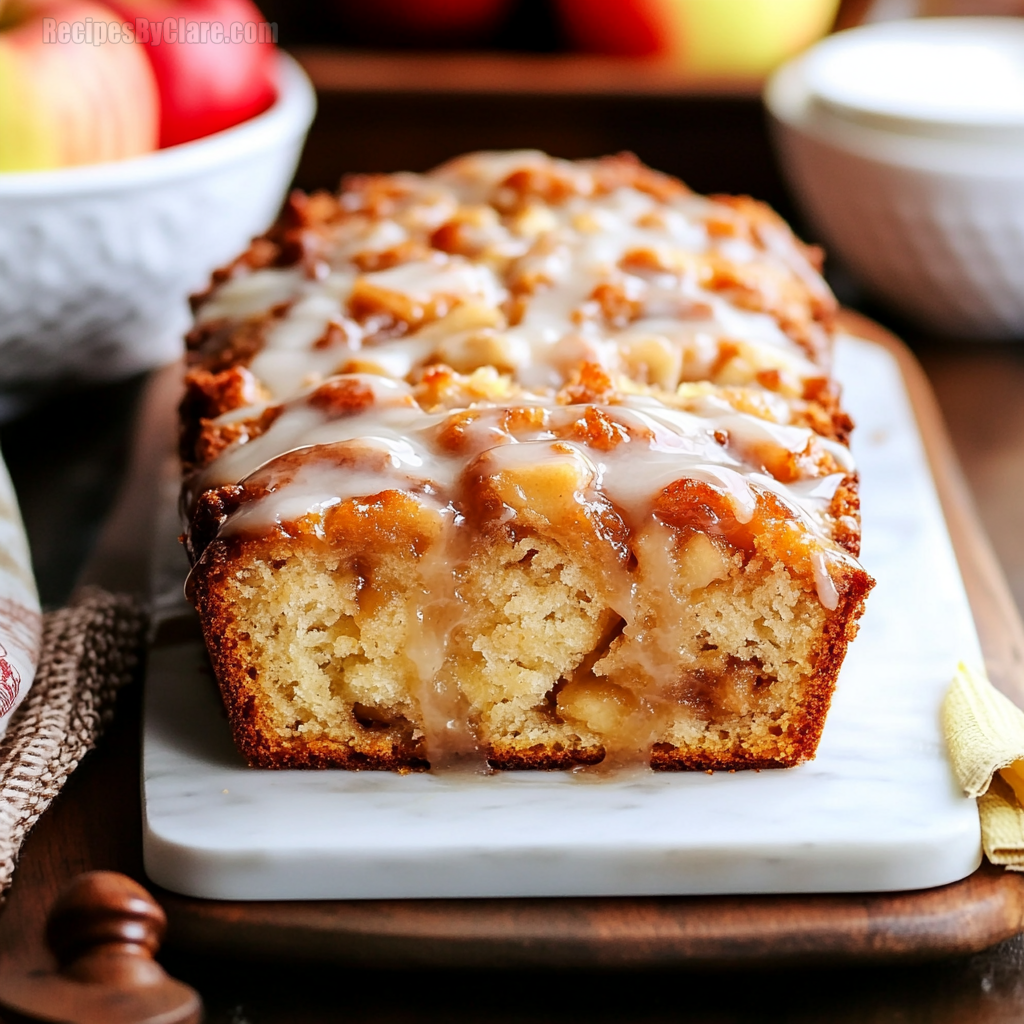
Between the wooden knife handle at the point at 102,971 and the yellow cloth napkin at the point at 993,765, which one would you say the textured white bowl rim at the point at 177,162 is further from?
the yellow cloth napkin at the point at 993,765

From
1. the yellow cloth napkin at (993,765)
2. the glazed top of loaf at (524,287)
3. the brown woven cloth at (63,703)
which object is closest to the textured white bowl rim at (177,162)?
the glazed top of loaf at (524,287)

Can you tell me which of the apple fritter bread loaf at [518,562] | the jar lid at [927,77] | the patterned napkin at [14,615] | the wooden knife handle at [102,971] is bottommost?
the patterned napkin at [14,615]

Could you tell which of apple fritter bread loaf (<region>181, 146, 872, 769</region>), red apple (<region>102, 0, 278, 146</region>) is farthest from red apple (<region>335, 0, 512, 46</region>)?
apple fritter bread loaf (<region>181, 146, 872, 769</region>)

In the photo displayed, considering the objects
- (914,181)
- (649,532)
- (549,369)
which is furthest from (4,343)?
(914,181)

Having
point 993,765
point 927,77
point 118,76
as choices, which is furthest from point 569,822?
point 927,77

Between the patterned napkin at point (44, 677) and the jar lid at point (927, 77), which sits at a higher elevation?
the jar lid at point (927, 77)

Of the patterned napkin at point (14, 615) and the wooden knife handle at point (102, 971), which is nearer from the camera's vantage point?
the wooden knife handle at point (102, 971)

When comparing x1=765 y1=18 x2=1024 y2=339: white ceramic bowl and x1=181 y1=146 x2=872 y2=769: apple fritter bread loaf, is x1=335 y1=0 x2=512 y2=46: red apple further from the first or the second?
x1=181 y1=146 x2=872 y2=769: apple fritter bread loaf

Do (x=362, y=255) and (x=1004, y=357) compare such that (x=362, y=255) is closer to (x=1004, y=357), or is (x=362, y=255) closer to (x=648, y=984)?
(x=648, y=984)
